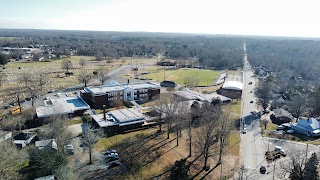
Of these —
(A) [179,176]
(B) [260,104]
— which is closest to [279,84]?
(B) [260,104]

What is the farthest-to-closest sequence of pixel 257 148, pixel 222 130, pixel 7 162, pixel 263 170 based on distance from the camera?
pixel 257 148 < pixel 222 130 < pixel 263 170 < pixel 7 162

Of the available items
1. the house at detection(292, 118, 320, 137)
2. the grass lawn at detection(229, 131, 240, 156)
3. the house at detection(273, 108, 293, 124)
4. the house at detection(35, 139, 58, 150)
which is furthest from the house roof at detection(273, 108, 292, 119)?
the house at detection(35, 139, 58, 150)

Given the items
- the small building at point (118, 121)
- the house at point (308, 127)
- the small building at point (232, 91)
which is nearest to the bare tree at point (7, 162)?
the small building at point (118, 121)

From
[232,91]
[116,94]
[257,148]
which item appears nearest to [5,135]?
[116,94]

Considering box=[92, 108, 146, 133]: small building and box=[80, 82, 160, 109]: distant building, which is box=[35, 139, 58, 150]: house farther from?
box=[80, 82, 160, 109]: distant building

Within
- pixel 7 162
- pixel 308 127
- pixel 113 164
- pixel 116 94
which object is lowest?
pixel 113 164

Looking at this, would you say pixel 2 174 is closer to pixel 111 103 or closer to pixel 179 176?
pixel 179 176

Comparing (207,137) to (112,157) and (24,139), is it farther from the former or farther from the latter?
(24,139)

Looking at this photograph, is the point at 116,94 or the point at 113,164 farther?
the point at 116,94
